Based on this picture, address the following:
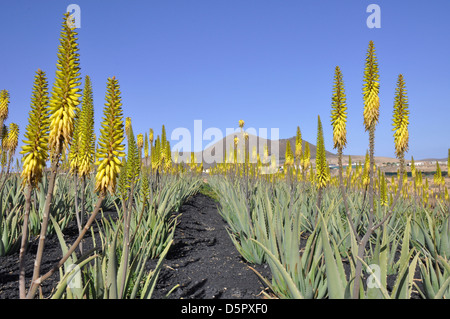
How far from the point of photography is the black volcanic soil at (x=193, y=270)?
336 centimetres

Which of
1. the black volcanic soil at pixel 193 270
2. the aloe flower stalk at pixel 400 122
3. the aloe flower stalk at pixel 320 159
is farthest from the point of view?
the aloe flower stalk at pixel 320 159

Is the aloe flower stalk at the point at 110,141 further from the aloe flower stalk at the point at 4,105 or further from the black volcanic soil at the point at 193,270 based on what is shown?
the aloe flower stalk at the point at 4,105

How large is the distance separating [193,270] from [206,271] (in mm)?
189

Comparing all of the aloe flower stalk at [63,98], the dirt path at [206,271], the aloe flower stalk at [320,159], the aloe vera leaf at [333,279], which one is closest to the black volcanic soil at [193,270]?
the dirt path at [206,271]

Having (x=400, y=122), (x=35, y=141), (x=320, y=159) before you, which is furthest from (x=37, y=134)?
(x=320, y=159)

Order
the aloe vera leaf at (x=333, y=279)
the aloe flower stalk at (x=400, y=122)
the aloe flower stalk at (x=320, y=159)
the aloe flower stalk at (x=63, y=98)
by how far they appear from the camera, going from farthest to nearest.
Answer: the aloe flower stalk at (x=320, y=159)
the aloe flower stalk at (x=400, y=122)
the aloe vera leaf at (x=333, y=279)
the aloe flower stalk at (x=63, y=98)

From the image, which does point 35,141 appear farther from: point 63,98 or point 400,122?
point 400,122

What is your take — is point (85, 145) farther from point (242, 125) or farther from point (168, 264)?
point (242, 125)

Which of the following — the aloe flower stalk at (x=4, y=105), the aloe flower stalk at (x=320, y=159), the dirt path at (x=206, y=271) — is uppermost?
the aloe flower stalk at (x=4, y=105)

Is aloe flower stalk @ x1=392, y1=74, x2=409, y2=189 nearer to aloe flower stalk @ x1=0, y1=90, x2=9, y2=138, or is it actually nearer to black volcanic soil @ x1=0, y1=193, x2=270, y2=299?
black volcanic soil @ x1=0, y1=193, x2=270, y2=299

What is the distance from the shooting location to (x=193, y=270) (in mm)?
4117

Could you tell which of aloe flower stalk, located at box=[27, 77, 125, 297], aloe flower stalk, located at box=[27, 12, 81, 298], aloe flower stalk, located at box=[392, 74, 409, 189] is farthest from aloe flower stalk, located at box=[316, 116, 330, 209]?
aloe flower stalk, located at box=[27, 12, 81, 298]

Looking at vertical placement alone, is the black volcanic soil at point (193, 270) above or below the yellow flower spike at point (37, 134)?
below
